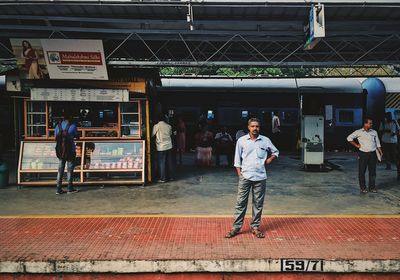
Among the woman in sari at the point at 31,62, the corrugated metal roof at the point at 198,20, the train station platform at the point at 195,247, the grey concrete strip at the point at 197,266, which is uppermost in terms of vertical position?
the corrugated metal roof at the point at 198,20

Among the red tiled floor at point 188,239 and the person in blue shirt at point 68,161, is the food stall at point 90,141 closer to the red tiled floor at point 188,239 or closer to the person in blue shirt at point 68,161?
the person in blue shirt at point 68,161

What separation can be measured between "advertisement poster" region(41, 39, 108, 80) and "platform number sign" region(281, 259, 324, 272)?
6341 millimetres

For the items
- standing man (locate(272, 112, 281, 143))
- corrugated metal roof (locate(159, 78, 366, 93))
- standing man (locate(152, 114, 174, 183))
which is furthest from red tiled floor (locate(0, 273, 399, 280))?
corrugated metal roof (locate(159, 78, 366, 93))

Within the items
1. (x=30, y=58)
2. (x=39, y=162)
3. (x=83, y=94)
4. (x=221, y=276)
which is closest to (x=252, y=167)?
(x=221, y=276)

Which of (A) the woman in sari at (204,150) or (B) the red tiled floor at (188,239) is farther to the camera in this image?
(A) the woman in sari at (204,150)

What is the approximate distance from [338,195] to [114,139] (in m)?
5.57

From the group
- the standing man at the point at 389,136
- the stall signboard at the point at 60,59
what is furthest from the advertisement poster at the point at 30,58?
the standing man at the point at 389,136

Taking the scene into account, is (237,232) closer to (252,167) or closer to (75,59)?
(252,167)

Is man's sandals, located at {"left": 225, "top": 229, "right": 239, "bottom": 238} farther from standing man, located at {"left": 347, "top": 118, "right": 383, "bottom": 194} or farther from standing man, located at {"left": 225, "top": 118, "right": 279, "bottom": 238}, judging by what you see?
standing man, located at {"left": 347, "top": 118, "right": 383, "bottom": 194}

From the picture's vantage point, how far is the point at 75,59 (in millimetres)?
9039

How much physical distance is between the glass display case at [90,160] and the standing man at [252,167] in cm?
424

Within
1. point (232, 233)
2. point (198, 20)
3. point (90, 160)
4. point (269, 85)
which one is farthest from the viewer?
point (269, 85)

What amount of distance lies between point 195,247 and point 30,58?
675 cm

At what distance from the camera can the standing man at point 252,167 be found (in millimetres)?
5316
